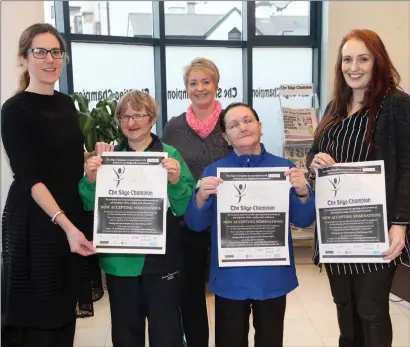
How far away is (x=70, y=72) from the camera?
396 centimetres

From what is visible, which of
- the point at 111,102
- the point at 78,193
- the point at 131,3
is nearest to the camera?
the point at 78,193

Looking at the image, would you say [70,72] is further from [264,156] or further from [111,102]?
[264,156]

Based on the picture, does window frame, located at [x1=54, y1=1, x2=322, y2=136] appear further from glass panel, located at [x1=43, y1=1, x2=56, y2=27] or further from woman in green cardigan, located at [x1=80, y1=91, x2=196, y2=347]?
woman in green cardigan, located at [x1=80, y1=91, x2=196, y2=347]

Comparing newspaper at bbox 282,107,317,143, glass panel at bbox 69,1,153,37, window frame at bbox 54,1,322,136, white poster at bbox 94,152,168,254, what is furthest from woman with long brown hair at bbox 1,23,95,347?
newspaper at bbox 282,107,317,143

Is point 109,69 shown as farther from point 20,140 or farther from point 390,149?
point 390,149

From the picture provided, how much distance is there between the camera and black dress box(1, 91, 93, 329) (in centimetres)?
169

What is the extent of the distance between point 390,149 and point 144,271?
1098 millimetres

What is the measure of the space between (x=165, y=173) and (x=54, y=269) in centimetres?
60

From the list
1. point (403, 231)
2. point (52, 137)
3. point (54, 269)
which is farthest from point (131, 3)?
point (403, 231)

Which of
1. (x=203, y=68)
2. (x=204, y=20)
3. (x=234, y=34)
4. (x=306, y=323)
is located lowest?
(x=306, y=323)

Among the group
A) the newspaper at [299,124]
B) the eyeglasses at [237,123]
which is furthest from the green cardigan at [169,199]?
the newspaper at [299,124]

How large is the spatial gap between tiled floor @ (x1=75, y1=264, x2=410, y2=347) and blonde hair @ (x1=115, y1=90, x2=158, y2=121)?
1756mm

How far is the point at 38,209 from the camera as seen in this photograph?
1.75m

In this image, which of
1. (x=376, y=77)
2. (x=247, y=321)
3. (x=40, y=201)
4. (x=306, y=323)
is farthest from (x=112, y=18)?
(x=247, y=321)
